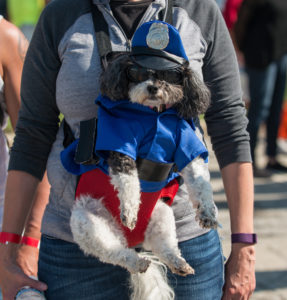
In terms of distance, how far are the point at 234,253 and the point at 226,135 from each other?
43 cm

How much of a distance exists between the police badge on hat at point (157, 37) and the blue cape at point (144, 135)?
191 mm

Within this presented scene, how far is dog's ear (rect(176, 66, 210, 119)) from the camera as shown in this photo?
163cm

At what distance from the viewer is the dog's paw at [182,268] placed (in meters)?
1.67

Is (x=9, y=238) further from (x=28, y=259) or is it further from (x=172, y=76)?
(x=172, y=76)

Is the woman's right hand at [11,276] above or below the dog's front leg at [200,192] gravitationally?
below

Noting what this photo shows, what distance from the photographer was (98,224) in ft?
5.58

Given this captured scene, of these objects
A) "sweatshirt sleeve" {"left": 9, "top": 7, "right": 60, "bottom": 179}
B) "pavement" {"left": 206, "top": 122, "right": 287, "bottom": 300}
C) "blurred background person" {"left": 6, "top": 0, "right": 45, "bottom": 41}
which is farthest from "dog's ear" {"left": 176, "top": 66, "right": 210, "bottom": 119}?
"blurred background person" {"left": 6, "top": 0, "right": 45, "bottom": 41}

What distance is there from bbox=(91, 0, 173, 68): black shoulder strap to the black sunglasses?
0.16m

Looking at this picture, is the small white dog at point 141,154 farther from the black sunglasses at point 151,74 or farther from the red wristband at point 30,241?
the red wristband at point 30,241

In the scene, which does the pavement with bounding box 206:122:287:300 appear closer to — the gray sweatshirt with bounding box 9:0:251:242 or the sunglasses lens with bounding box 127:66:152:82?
the gray sweatshirt with bounding box 9:0:251:242

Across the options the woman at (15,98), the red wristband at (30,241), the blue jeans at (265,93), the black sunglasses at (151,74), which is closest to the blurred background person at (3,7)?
the blue jeans at (265,93)

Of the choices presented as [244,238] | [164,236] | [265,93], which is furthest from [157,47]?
[265,93]

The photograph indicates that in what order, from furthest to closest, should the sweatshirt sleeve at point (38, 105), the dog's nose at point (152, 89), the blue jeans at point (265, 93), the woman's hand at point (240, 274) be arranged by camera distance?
the blue jeans at point (265, 93) < the woman's hand at point (240, 274) < the sweatshirt sleeve at point (38, 105) < the dog's nose at point (152, 89)

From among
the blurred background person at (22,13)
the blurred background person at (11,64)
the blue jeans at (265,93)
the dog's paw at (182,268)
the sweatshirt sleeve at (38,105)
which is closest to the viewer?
the dog's paw at (182,268)
